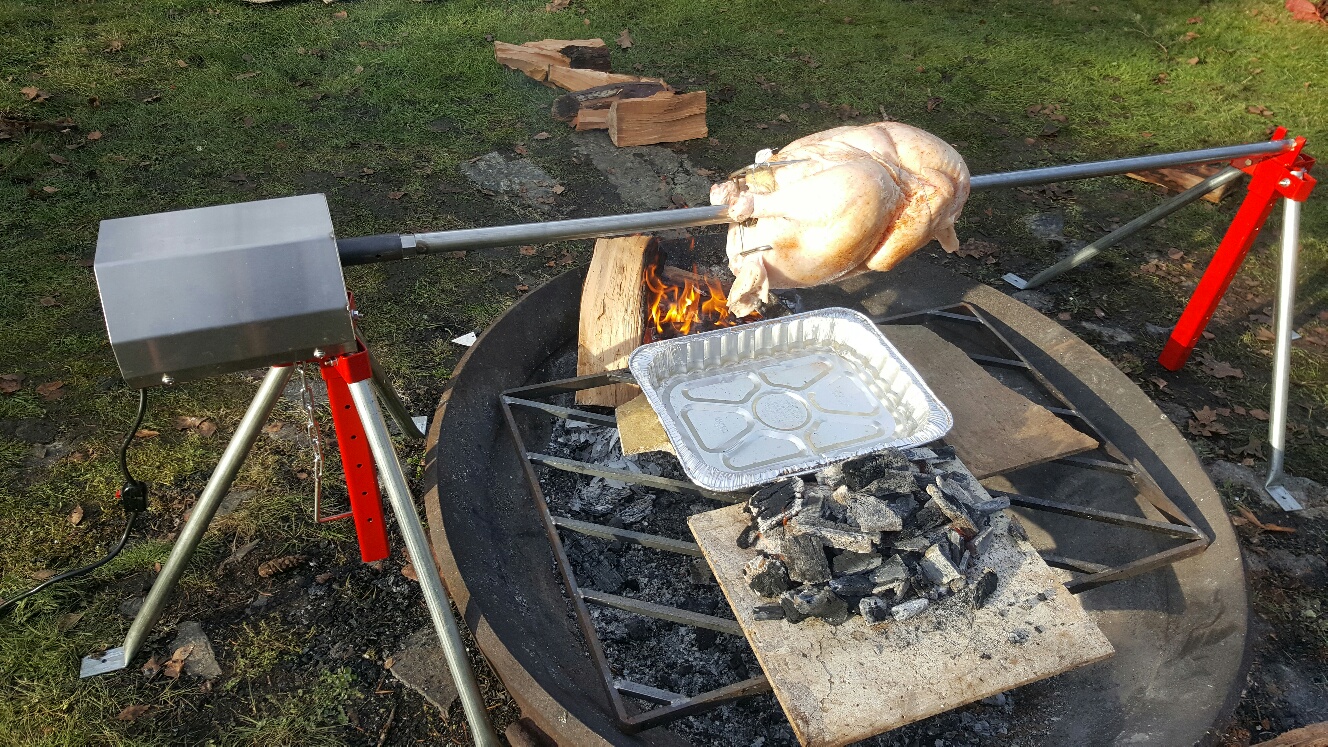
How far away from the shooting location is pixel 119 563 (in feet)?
12.3

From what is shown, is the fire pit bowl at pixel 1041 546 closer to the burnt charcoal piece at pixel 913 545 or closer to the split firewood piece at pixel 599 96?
the burnt charcoal piece at pixel 913 545

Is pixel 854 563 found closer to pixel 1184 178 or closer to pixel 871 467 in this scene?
pixel 871 467

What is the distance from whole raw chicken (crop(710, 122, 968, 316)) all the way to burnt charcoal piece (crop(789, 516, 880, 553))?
3.28 feet

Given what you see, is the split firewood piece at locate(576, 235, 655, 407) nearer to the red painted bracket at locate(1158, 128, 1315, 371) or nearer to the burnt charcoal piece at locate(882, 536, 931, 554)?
the burnt charcoal piece at locate(882, 536, 931, 554)

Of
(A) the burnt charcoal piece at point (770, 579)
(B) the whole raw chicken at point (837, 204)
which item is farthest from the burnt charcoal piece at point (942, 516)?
(B) the whole raw chicken at point (837, 204)

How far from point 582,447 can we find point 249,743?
187cm

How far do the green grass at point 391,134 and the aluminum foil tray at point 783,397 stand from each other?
5.71 ft

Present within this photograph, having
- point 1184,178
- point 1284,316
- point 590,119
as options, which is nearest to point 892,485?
point 1284,316

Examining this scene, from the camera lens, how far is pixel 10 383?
455 cm

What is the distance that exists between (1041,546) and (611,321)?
7.59 ft

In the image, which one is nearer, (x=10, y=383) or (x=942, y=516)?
(x=942, y=516)

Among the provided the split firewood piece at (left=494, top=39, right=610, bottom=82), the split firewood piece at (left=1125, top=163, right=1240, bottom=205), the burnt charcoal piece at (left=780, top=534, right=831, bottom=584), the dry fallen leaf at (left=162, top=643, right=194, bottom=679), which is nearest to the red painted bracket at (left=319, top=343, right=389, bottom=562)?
the dry fallen leaf at (left=162, top=643, right=194, bottom=679)

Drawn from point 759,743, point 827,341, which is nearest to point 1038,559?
point 759,743

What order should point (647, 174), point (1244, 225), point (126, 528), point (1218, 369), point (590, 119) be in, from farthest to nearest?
point (590, 119), point (647, 174), point (1218, 369), point (1244, 225), point (126, 528)
